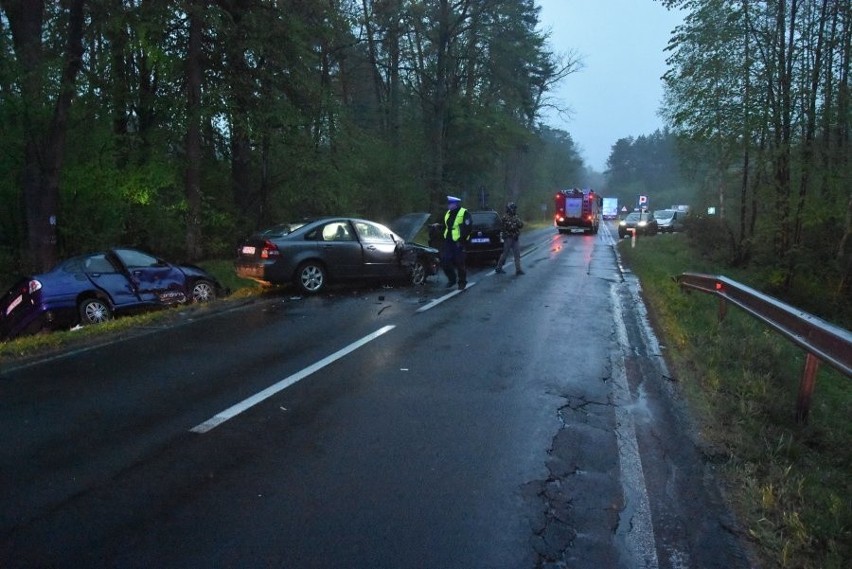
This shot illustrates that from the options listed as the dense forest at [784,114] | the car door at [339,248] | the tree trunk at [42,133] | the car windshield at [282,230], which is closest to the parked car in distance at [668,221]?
the dense forest at [784,114]

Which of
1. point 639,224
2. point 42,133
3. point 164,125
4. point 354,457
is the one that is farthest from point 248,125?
point 639,224

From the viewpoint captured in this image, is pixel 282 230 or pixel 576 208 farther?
pixel 576 208

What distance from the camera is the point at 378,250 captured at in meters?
13.6

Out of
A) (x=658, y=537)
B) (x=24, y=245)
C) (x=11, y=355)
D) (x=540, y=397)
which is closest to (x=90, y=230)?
(x=24, y=245)

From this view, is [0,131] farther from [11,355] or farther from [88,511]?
[88,511]

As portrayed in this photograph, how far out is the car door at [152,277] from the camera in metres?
11.7

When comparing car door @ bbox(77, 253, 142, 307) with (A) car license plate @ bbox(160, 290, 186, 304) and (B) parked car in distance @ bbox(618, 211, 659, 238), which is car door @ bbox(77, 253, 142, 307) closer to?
(A) car license plate @ bbox(160, 290, 186, 304)

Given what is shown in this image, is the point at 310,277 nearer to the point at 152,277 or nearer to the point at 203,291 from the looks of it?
the point at 203,291

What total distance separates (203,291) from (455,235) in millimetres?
5345

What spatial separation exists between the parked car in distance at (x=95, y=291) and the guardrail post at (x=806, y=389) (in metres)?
10.1

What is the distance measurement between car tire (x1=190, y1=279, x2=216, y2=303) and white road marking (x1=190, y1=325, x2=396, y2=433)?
5.64 meters

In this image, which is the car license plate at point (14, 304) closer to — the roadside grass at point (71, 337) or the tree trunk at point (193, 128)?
the roadside grass at point (71, 337)

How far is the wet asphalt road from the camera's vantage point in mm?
3393

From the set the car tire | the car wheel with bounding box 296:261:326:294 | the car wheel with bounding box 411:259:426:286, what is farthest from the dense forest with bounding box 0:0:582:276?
the car wheel with bounding box 411:259:426:286
